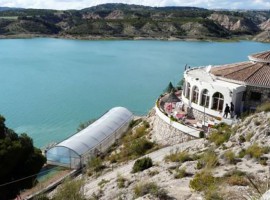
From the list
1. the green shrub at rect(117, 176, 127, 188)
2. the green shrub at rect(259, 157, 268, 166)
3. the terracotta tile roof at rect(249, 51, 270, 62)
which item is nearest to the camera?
the green shrub at rect(259, 157, 268, 166)

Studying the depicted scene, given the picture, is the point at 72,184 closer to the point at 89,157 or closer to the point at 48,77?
the point at 89,157

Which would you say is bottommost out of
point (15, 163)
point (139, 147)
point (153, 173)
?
point (139, 147)

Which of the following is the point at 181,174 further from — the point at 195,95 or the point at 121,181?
the point at 195,95

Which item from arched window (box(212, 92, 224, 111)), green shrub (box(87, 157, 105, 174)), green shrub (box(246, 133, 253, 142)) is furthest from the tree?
arched window (box(212, 92, 224, 111))

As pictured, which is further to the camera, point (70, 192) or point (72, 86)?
point (72, 86)

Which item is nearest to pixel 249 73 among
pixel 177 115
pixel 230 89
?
pixel 230 89

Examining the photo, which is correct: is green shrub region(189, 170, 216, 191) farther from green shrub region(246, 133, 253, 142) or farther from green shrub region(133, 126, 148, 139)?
green shrub region(133, 126, 148, 139)
